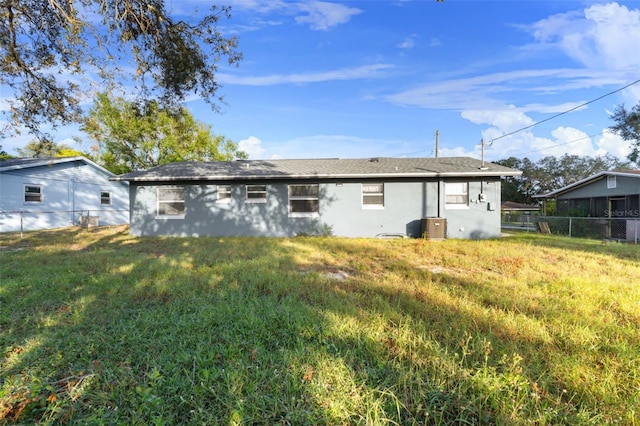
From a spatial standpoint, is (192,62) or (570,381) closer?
(570,381)

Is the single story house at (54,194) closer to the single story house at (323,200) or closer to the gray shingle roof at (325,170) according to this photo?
the single story house at (323,200)

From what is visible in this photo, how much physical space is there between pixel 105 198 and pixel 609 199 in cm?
2861

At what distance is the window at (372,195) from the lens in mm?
10820

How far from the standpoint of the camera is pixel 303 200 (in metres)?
11.1

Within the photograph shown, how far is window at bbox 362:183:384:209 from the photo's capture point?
10.8m

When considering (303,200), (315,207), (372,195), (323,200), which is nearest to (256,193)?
(303,200)

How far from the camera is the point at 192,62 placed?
19.6ft

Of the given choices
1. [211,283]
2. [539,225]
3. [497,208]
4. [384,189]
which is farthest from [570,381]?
[539,225]

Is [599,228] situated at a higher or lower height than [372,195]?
lower

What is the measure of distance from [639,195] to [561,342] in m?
15.9

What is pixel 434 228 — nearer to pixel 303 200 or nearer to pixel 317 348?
pixel 303 200

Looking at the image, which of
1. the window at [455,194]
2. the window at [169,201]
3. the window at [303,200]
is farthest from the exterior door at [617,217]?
the window at [169,201]

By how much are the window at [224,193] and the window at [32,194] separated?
33.9ft

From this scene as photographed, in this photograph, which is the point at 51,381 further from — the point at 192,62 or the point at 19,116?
the point at 19,116
